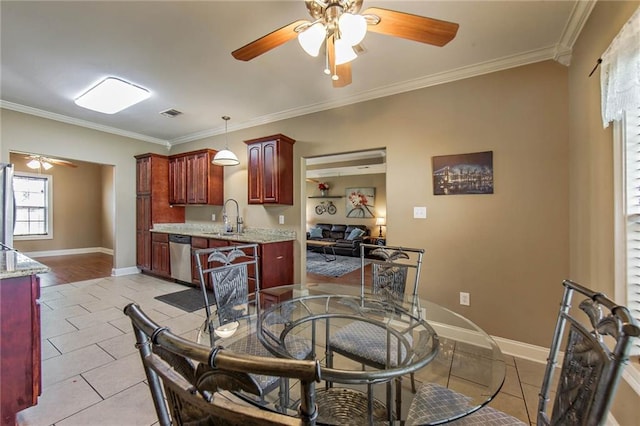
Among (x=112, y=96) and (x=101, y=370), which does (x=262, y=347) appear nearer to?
(x=101, y=370)

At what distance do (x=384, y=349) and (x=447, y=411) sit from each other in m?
0.51

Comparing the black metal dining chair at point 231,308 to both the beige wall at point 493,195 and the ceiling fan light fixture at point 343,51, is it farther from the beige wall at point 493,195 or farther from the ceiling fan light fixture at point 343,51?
the beige wall at point 493,195

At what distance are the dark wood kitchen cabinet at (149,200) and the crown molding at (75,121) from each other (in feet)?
1.44

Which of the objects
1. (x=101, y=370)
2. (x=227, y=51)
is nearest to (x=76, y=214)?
(x=101, y=370)

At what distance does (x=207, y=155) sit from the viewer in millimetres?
4531

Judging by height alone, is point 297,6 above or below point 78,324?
above

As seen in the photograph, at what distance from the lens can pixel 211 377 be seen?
0.52m

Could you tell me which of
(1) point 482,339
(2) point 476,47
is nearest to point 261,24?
(2) point 476,47

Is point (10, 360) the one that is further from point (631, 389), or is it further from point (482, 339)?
point (631, 389)

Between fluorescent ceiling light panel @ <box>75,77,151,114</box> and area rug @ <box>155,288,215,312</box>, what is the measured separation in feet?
8.97

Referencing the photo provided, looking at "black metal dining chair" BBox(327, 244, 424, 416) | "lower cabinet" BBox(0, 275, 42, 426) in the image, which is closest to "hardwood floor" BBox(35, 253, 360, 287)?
"black metal dining chair" BBox(327, 244, 424, 416)

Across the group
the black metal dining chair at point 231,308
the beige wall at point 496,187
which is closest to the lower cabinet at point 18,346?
the black metal dining chair at point 231,308

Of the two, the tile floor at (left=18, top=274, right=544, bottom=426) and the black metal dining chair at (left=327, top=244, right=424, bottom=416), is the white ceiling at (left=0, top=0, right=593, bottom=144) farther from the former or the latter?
the tile floor at (left=18, top=274, right=544, bottom=426)

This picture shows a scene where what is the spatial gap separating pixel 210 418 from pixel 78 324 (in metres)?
3.43
